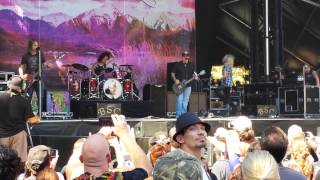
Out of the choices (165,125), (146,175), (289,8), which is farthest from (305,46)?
(146,175)

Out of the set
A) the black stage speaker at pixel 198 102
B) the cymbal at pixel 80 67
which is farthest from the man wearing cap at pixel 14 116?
the black stage speaker at pixel 198 102

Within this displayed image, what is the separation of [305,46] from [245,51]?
1.86 metres

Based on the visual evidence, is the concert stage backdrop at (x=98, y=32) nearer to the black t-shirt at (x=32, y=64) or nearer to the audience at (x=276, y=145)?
Answer: the black t-shirt at (x=32, y=64)

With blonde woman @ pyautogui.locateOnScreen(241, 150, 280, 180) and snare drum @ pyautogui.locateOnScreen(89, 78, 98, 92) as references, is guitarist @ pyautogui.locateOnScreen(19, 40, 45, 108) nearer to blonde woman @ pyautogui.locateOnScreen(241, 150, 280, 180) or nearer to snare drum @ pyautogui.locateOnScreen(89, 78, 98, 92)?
snare drum @ pyautogui.locateOnScreen(89, 78, 98, 92)

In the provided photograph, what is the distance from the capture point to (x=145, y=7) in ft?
54.9

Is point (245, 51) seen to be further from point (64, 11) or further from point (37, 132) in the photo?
point (37, 132)

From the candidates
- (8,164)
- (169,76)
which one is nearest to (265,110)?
(169,76)

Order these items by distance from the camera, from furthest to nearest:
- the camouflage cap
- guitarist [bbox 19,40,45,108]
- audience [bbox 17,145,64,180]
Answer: guitarist [bbox 19,40,45,108]
audience [bbox 17,145,64,180]
the camouflage cap

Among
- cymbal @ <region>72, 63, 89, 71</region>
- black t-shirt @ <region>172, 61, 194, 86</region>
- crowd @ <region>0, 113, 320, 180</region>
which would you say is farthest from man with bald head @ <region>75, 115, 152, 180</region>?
cymbal @ <region>72, 63, 89, 71</region>

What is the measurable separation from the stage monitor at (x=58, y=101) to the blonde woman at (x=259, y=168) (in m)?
10.5

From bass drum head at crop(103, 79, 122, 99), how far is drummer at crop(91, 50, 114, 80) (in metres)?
0.46

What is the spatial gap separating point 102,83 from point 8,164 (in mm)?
11685

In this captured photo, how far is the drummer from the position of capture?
47.5 feet

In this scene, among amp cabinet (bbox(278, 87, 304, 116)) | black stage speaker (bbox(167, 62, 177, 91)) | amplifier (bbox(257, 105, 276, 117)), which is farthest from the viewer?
black stage speaker (bbox(167, 62, 177, 91))
